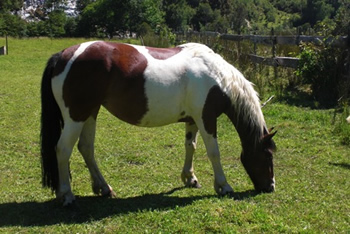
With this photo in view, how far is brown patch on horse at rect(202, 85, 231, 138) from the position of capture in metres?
4.64

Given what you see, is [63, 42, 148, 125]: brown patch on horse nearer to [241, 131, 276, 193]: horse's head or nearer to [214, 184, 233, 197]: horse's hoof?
[214, 184, 233, 197]: horse's hoof

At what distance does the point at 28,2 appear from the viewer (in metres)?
140

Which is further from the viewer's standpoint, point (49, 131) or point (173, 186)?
point (173, 186)

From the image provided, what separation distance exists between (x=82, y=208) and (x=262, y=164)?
7.14 feet

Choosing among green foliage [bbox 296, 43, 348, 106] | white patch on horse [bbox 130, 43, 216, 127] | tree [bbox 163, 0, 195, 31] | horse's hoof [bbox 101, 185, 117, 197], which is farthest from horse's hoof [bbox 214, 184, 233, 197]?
tree [bbox 163, 0, 195, 31]

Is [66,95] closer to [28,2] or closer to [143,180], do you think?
[143,180]

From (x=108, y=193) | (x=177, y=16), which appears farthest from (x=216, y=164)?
(x=177, y=16)

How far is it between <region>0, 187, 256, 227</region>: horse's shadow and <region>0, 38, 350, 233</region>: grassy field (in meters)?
0.01

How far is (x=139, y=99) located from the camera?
4477mm

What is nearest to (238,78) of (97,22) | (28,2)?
(97,22)

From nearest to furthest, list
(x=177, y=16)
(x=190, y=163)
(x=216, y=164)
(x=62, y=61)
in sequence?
(x=62, y=61), (x=216, y=164), (x=190, y=163), (x=177, y=16)

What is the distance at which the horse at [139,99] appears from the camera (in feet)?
14.0

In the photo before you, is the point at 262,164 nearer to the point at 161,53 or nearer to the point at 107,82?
the point at 161,53

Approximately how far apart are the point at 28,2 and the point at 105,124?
480ft
